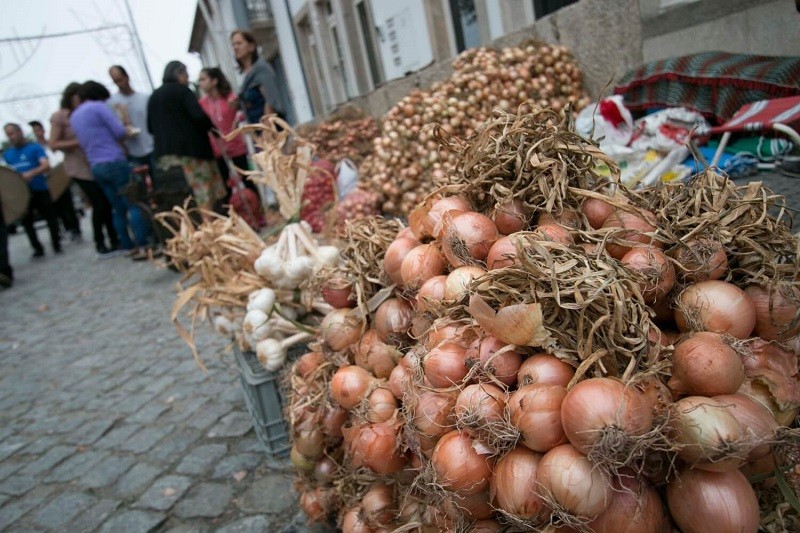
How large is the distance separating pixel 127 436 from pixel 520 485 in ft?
9.14

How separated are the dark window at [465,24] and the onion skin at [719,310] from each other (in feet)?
20.8

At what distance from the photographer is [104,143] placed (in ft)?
22.6

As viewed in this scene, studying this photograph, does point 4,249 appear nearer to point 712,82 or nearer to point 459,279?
point 459,279

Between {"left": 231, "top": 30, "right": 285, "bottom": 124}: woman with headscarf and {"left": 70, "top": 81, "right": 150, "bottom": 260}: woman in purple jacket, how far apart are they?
2130 mm

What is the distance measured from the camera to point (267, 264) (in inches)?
98.9

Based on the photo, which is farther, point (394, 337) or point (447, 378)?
point (394, 337)

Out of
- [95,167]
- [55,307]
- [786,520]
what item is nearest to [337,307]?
[786,520]

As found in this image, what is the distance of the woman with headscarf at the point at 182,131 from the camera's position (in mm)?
5789

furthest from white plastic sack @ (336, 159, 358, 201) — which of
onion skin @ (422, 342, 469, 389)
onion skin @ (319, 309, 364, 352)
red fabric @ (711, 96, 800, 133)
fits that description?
onion skin @ (422, 342, 469, 389)

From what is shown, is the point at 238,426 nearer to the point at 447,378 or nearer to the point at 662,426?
the point at 447,378

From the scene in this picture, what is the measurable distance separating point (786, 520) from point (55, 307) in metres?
7.44

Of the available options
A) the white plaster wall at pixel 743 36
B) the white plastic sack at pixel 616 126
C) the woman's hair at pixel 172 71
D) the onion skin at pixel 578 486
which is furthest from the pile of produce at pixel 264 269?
the woman's hair at pixel 172 71

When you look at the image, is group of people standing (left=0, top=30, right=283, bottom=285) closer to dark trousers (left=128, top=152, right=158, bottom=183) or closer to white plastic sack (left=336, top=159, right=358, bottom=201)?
dark trousers (left=128, top=152, right=158, bottom=183)

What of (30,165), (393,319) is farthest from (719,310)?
(30,165)
